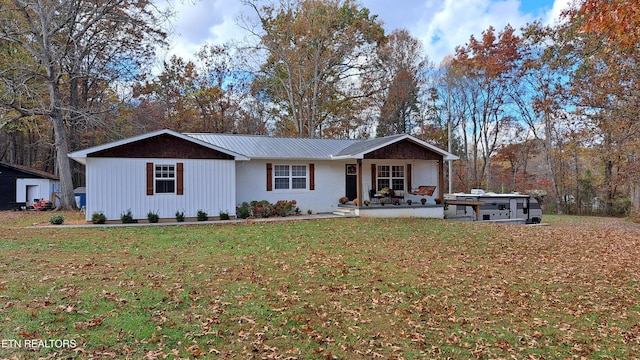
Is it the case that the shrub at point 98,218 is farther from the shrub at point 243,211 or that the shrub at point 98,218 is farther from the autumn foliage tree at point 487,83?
the autumn foliage tree at point 487,83

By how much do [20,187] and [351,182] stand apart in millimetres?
17862

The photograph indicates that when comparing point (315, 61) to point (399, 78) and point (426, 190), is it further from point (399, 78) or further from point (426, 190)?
point (426, 190)

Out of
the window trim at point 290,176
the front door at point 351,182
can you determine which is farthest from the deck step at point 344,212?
the window trim at point 290,176

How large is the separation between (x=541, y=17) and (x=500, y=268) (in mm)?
20396

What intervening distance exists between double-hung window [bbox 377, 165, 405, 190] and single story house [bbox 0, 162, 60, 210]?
1791 centimetres

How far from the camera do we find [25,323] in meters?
4.07

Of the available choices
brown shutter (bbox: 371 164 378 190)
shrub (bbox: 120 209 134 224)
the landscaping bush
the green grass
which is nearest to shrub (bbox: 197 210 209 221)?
shrub (bbox: 120 209 134 224)

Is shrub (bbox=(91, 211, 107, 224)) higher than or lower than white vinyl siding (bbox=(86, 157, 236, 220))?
lower

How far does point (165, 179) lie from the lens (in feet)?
44.8

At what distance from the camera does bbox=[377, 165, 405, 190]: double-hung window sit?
57.3 ft

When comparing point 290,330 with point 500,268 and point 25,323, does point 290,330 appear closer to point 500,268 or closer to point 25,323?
point 25,323

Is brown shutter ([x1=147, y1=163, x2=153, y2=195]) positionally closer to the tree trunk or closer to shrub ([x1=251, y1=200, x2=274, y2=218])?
shrub ([x1=251, y1=200, x2=274, y2=218])

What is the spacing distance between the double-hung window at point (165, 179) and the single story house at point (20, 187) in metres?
11.2

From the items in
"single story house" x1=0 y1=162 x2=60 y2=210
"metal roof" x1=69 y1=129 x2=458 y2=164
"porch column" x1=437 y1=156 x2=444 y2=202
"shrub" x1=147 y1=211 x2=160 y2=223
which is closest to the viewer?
"shrub" x1=147 y1=211 x2=160 y2=223
